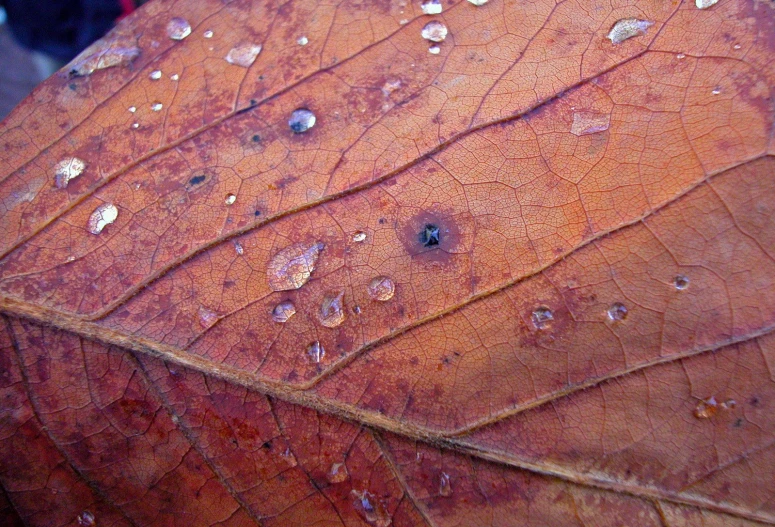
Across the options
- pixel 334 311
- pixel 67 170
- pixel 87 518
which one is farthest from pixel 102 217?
pixel 87 518

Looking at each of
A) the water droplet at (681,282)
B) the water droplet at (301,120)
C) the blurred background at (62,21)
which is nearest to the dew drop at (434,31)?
the water droplet at (301,120)

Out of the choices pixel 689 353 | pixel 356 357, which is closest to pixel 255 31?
pixel 356 357

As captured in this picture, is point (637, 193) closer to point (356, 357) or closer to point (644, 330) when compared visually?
point (644, 330)

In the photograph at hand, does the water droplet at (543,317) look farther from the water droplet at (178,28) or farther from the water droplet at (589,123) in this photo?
the water droplet at (178,28)

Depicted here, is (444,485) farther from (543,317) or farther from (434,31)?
(434,31)

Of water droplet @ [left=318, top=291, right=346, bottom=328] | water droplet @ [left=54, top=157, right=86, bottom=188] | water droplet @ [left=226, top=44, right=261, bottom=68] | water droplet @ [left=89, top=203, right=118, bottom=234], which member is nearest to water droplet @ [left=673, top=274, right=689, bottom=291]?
water droplet @ [left=318, top=291, right=346, bottom=328]

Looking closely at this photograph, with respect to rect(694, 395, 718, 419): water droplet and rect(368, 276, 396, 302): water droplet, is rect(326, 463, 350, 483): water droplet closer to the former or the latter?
rect(368, 276, 396, 302): water droplet

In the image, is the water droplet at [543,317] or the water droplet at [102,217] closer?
the water droplet at [543,317]

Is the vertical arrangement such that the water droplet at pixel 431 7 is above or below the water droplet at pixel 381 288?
above
